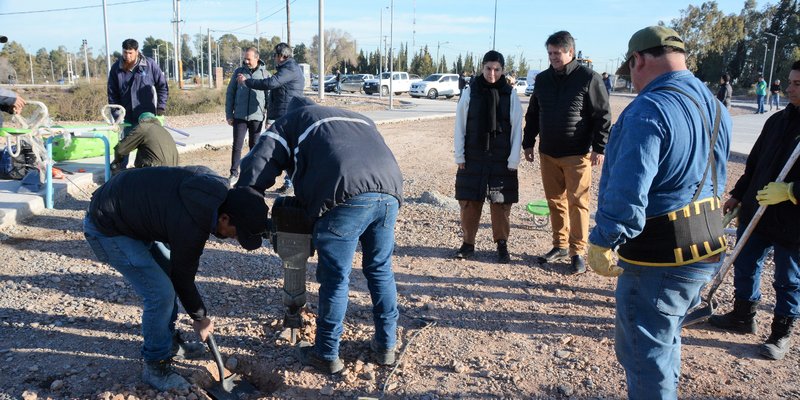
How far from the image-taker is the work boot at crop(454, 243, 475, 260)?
5184 millimetres

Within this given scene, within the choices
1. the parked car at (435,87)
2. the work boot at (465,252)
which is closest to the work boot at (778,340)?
the work boot at (465,252)

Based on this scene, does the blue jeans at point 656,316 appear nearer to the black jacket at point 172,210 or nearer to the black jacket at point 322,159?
the black jacket at point 322,159

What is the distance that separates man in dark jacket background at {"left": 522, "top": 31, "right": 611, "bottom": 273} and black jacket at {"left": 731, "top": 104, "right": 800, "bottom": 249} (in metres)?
1.12

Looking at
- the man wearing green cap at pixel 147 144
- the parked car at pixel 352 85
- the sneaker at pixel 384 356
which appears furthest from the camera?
the parked car at pixel 352 85

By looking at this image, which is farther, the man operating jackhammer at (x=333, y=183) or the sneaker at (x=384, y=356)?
the sneaker at (x=384, y=356)

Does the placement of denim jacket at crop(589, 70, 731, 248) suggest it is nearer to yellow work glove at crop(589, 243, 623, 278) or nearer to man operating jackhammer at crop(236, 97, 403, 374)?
yellow work glove at crop(589, 243, 623, 278)

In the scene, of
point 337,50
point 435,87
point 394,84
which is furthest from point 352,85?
point 337,50

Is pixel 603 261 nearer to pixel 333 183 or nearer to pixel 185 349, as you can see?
pixel 333 183

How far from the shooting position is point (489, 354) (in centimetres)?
354

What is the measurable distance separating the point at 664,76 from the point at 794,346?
2371mm

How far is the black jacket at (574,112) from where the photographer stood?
4621 millimetres

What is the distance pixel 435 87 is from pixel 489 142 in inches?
1282

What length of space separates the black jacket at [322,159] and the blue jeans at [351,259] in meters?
0.07

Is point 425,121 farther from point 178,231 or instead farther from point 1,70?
point 178,231
